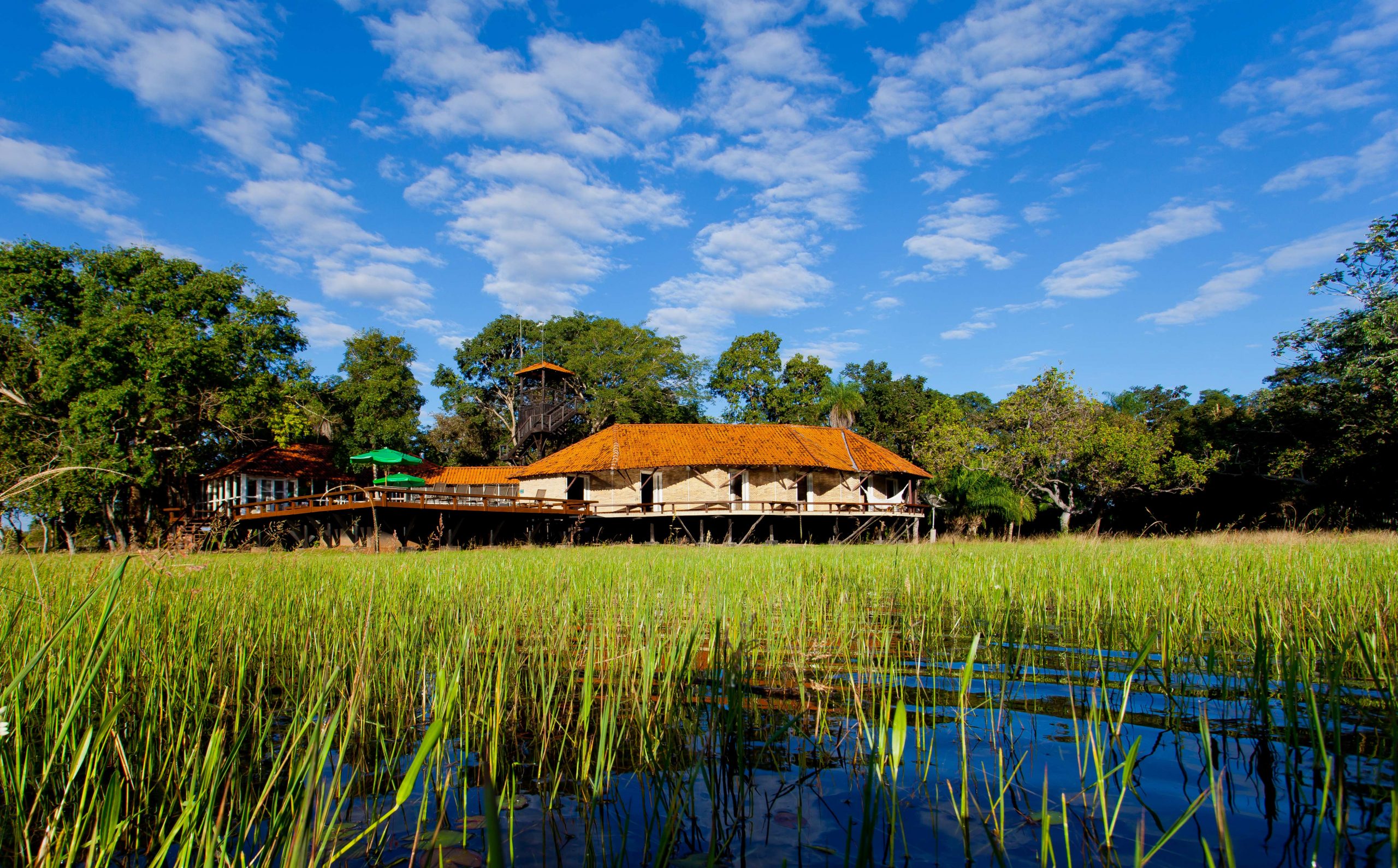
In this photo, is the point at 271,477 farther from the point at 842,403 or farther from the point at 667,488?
the point at 842,403

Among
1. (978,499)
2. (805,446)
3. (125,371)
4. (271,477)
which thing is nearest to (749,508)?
(805,446)

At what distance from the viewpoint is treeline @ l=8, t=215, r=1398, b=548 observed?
835 inches

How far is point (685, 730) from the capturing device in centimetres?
275

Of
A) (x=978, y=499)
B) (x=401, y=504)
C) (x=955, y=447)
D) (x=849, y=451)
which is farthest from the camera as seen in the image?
(x=849, y=451)

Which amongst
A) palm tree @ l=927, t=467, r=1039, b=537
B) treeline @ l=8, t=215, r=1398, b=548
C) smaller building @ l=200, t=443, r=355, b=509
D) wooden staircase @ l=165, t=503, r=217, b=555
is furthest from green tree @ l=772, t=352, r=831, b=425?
wooden staircase @ l=165, t=503, r=217, b=555

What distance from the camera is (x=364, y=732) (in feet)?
9.02

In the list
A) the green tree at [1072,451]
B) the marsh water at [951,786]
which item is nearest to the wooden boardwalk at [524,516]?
the green tree at [1072,451]

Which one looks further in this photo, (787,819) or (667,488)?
(667,488)

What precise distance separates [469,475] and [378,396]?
6964 mm

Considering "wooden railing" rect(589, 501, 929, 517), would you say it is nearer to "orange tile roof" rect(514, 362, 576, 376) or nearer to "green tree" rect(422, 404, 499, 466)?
"orange tile roof" rect(514, 362, 576, 376)

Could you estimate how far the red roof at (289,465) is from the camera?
27828 mm

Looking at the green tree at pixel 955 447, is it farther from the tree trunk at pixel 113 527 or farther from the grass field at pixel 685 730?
the tree trunk at pixel 113 527

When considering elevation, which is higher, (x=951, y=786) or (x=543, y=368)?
(x=543, y=368)

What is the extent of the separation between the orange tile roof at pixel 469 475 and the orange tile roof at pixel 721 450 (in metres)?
3.44
